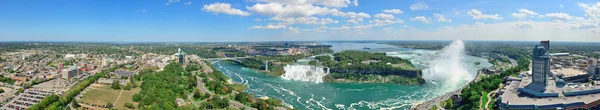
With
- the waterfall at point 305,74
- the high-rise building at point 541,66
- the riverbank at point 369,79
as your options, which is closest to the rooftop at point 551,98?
the high-rise building at point 541,66

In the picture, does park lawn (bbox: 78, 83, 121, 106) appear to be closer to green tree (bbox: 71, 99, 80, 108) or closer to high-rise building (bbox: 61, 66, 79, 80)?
green tree (bbox: 71, 99, 80, 108)

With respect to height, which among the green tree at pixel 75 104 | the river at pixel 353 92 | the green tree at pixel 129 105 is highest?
the green tree at pixel 129 105

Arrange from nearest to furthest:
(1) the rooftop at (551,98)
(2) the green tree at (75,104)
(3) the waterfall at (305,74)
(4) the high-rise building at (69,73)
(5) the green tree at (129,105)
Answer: (1) the rooftop at (551,98) → (5) the green tree at (129,105) → (2) the green tree at (75,104) → (4) the high-rise building at (69,73) → (3) the waterfall at (305,74)

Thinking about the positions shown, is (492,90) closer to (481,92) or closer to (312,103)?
(481,92)

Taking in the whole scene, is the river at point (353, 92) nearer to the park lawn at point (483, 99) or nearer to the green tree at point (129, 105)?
the park lawn at point (483, 99)

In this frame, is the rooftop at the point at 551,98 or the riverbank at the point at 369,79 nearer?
the rooftop at the point at 551,98

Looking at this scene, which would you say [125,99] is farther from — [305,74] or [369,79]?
[369,79]

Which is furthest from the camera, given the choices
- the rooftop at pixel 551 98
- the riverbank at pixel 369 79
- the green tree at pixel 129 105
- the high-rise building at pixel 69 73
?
the high-rise building at pixel 69 73
